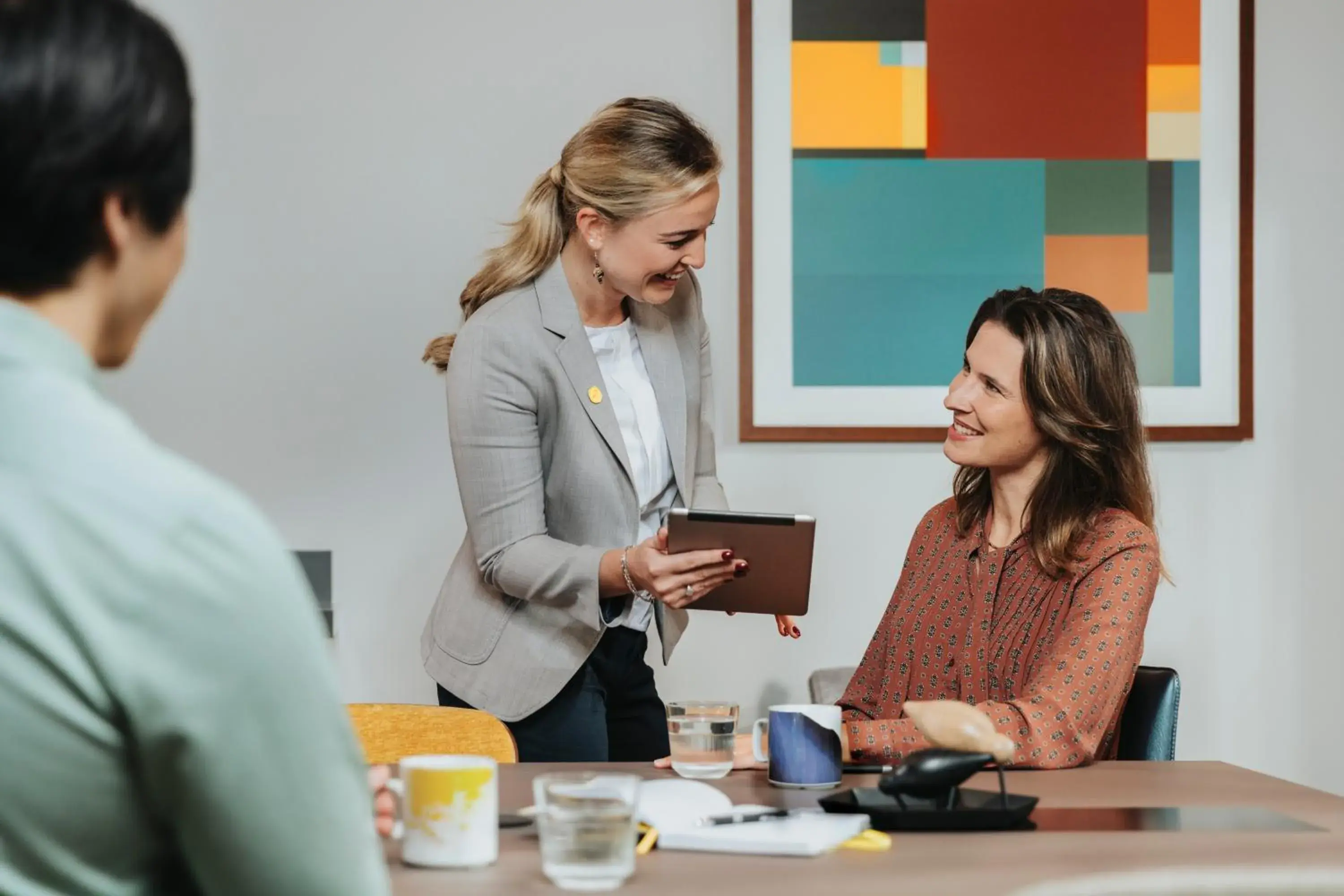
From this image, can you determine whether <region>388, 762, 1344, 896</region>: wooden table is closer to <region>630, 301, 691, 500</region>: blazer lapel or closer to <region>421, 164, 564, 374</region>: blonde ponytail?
<region>630, 301, 691, 500</region>: blazer lapel

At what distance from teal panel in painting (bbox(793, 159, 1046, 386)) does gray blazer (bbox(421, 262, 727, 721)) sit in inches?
27.6

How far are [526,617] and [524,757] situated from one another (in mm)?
220

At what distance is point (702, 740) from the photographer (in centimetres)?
156

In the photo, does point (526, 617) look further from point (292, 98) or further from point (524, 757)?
point (292, 98)

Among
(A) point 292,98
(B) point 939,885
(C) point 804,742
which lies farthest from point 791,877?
(A) point 292,98

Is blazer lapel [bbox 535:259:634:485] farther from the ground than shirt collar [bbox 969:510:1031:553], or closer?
farther from the ground

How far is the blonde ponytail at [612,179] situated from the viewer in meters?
2.12

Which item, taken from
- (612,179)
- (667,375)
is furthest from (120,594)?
(667,375)

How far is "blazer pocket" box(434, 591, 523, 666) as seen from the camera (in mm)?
2158

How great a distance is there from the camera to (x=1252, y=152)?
2.93 meters

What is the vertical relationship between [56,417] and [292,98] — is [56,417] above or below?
below

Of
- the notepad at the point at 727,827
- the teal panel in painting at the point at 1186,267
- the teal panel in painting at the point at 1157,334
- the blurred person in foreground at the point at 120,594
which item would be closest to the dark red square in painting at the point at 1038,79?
the teal panel in painting at the point at 1186,267

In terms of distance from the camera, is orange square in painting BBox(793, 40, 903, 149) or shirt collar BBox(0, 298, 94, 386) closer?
shirt collar BBox(0, 298, 94, 386)

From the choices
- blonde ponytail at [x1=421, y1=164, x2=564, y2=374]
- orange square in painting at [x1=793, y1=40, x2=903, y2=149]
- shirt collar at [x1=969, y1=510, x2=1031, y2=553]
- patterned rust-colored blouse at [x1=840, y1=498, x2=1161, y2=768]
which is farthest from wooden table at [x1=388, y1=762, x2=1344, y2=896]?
orange square in painting at [x1=793, y1=40, x2=903, y2=149]
